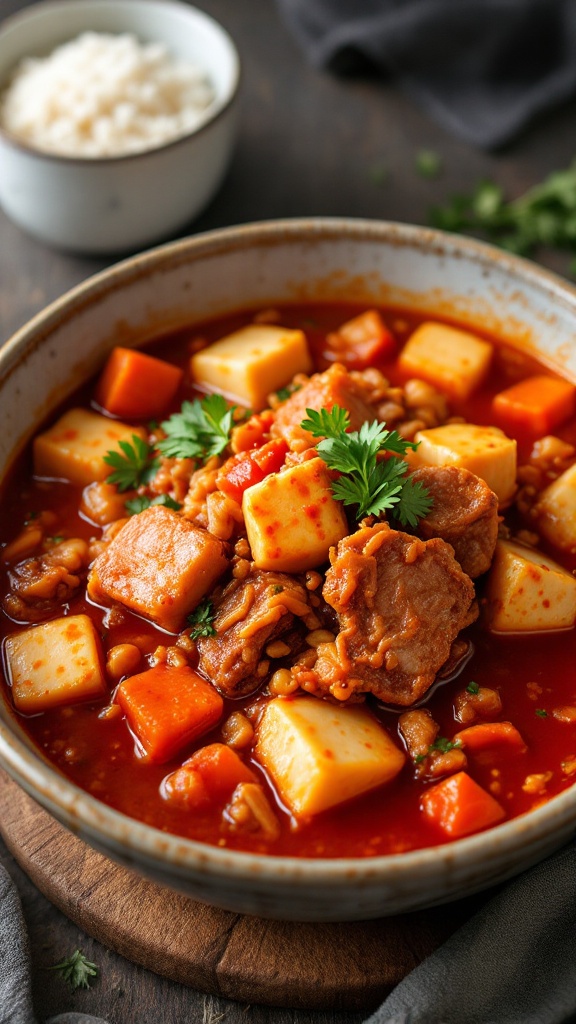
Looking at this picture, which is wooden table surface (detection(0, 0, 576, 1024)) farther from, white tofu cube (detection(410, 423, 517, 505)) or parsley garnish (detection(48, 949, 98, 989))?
parsley garnish (detection(48, 949, 98, 989))

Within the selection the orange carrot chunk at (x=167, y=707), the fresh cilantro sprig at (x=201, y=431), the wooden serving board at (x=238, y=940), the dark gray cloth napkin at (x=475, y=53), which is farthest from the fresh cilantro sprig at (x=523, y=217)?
the wooden serving board at (x=238, y=940)

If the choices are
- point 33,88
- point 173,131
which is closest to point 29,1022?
point 173,131

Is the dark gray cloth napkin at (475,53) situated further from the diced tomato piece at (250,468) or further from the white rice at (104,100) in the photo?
the diced tomato piece at (250,468)

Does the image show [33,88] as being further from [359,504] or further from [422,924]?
[422,924]

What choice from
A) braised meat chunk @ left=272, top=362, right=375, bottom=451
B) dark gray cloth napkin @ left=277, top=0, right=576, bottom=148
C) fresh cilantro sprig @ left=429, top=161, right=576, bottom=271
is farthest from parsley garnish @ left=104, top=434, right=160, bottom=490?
dark gray cloth napkin @ left=277, top=0, right=576, bottom=148

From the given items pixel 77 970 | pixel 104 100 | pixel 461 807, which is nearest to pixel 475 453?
pixel 461 807

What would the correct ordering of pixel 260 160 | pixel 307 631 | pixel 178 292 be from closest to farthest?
pixel 307 631 < pixel 178 292 < pixel 260 160

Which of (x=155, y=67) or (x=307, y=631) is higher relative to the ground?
(x=155, y=67)
